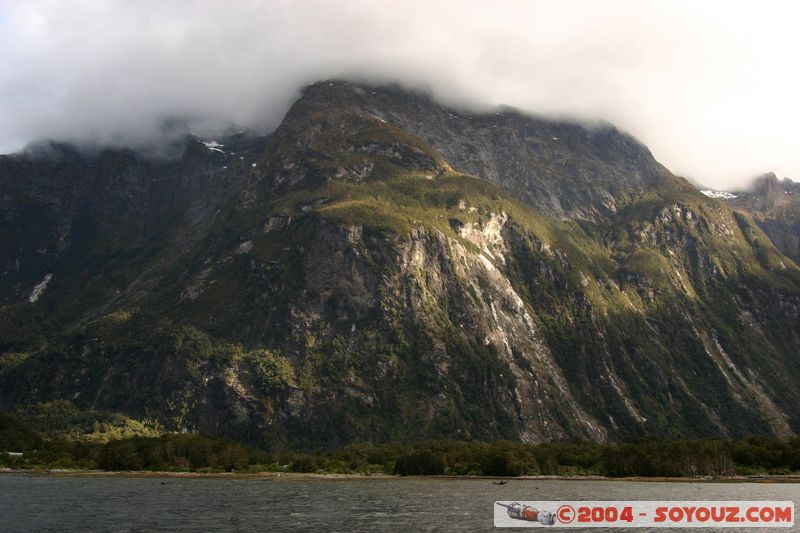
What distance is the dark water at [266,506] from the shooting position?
123m

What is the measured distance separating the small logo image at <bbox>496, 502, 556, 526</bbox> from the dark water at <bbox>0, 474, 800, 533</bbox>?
15.4ft

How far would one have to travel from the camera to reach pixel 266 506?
507 ft

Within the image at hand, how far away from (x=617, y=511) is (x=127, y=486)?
116653mm

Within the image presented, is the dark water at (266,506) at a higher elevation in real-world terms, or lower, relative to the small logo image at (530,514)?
lower

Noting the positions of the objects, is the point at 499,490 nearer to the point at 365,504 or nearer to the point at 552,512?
the point at 365,504

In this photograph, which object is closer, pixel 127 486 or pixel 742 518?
pixel 742 518

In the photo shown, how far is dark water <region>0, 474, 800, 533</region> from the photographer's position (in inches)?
4845

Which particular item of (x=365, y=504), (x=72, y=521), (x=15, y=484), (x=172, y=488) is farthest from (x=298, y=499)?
(x=15, y=484)

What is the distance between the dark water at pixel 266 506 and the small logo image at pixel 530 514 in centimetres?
470

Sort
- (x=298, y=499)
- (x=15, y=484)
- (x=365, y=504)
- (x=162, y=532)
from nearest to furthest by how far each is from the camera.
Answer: (x=162, y=532) < (x=365, y=504) < (x=298, y=499) < (x=15, y=484)

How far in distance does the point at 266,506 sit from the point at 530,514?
5035 cm

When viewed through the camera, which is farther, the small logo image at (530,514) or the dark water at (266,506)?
the small logo image at (530,514)

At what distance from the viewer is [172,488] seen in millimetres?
196625

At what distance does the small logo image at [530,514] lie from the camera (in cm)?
12850
